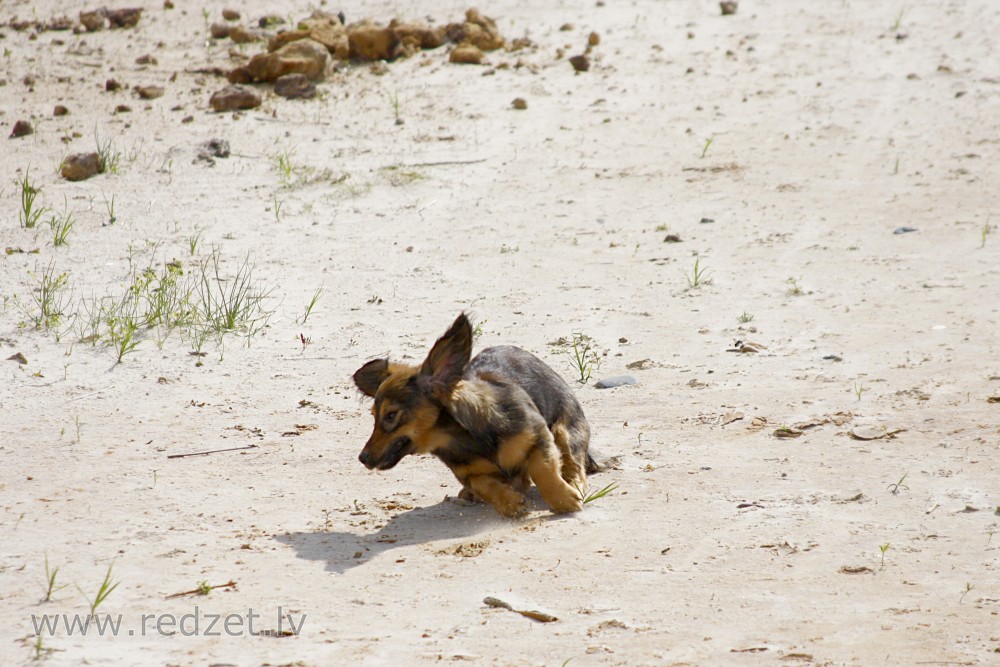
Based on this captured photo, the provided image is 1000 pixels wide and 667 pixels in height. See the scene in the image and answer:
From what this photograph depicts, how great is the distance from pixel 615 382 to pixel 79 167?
5.72 metres

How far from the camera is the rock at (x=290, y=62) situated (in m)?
12.9

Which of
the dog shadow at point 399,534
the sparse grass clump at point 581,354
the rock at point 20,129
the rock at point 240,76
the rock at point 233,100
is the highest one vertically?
the rock at point 240,76

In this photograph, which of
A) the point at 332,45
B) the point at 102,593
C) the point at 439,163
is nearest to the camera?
the point at 102,593

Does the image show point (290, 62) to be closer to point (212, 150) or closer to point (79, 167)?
point (212, 150)

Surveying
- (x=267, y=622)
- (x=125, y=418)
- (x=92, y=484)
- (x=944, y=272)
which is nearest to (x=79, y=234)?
(x=125, y=418)

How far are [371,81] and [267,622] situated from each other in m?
9.49

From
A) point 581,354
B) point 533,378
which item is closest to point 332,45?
point 581,354

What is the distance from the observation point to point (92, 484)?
5945 mm

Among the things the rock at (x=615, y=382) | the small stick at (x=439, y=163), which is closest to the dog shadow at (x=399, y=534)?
the rock at (x=615, y=382)

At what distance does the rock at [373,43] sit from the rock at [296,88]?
1111 mm

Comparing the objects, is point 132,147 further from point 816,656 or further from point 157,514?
point 816,656

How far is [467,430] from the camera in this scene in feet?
19.0

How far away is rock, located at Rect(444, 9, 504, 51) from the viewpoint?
13688 millimetres

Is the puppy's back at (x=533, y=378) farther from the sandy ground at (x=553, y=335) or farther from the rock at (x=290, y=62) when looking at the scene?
the rock at (x=290, y=62)
